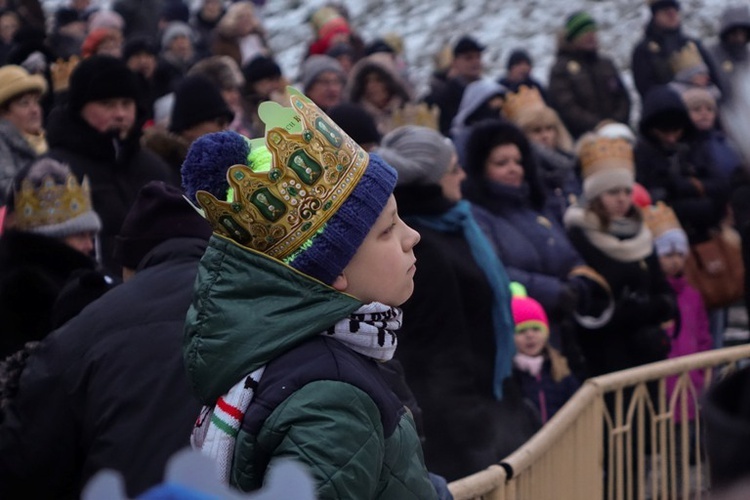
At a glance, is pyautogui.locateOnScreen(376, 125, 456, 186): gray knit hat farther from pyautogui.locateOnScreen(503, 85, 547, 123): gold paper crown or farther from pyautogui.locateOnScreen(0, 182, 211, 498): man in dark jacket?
pyautogui.locateOnScreen(503, 85, 547, 123): gold paper crown

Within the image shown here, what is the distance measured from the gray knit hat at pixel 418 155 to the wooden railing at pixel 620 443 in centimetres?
101

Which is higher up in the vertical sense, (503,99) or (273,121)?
(273,121)

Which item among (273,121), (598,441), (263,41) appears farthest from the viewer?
(263,41)

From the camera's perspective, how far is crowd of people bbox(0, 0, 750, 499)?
2785mm

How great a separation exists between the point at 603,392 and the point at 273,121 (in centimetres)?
339

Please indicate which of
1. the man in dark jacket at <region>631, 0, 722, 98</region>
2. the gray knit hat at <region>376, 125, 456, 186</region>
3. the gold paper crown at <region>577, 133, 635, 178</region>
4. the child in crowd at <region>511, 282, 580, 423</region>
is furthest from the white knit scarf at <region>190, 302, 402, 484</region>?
the man in dark jacket at <region>631, 0, 722, 98</region>

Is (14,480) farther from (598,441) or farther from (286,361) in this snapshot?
(598,441)

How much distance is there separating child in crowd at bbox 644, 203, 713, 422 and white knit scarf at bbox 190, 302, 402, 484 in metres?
5.85

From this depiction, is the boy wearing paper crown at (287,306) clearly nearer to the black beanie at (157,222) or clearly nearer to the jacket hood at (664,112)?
the black beanie at (157,222)

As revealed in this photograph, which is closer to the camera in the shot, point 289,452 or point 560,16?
point 289,452

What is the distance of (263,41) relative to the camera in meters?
14.3

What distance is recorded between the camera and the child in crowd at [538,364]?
6859 mm

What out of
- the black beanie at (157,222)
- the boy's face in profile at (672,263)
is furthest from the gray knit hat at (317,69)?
the black beanie at (157,222)

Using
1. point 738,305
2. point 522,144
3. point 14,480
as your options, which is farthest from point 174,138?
point 738,305
